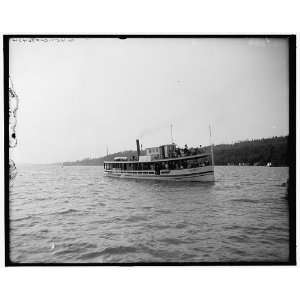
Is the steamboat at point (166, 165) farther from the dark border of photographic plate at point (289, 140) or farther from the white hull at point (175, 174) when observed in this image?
the dark border of photographic plate at point (289, 140)

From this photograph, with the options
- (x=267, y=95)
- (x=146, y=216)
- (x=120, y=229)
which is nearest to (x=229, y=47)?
(x=267, y=95)

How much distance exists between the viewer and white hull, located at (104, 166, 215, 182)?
1.77 metres

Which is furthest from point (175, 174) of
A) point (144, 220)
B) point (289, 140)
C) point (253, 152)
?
point (289, 140)

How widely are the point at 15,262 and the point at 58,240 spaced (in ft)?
1.01

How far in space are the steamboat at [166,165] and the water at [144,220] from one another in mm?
95

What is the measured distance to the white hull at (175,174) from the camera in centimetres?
177

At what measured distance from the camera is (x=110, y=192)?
1.77 meters

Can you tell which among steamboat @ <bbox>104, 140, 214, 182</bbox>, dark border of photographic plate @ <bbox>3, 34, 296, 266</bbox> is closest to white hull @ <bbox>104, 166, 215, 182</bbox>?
steamboat @ <bbox>104, 140, 214, 182</bbox>

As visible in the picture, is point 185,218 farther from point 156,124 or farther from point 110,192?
point 156,124

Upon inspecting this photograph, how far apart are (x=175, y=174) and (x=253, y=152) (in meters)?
0.52

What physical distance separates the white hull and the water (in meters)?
0.06

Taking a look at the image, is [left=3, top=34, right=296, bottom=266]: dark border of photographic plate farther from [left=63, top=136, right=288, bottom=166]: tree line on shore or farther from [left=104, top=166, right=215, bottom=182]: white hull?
[left=104, top=166, right=215, bottom=182]: white hull

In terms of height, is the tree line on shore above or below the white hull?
above

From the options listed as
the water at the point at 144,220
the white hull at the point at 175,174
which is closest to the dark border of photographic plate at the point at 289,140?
the water at the point at 144,220
